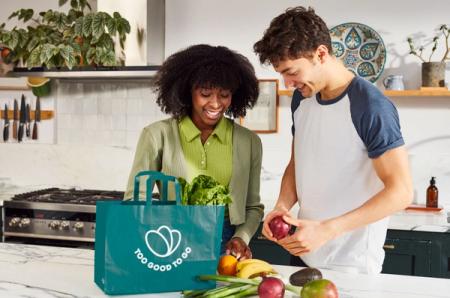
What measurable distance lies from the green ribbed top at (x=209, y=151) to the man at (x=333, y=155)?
23 centimetres

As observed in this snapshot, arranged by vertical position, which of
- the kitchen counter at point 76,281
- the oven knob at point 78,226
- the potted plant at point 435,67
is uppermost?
the potted plant at point 435,67

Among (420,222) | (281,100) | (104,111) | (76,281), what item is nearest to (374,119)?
(76,281)

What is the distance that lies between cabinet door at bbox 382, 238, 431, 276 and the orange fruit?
59.0 inches

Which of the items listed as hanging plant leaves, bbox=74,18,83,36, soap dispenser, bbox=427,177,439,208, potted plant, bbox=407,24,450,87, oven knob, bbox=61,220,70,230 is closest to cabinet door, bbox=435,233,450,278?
soap dispenser, bbox=427,177,439,208

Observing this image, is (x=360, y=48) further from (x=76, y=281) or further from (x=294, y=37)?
(x=76, y=281)

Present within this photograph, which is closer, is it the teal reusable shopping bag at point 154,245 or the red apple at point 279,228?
the teal reusable shopping bag at point 154,245

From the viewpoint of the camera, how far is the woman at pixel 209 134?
206cm

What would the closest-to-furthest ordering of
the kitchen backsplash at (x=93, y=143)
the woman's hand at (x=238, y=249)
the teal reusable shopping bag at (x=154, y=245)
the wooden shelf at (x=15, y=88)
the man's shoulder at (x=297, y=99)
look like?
the teal reusable shopping bag at (x=154, y=245)
the woman's hand at (x=238, y=249)
the man's shoulder at (x=297, y=99)
the kitchen backsplash at (x=93, y=143)
the wooden shelf at (x=15, y=88)

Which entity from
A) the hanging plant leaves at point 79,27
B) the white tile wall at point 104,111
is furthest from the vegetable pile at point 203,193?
the white tile wall at point 104,111

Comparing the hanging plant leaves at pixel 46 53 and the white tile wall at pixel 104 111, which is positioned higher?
the hanging plant leaves at pixel 46 53

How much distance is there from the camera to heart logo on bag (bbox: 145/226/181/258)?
1505mm

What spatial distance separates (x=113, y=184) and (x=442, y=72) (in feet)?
7.24

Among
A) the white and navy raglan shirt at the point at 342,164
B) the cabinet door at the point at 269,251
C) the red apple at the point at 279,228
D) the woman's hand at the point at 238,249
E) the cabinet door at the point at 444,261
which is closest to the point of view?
the red apple at the point at 279,228

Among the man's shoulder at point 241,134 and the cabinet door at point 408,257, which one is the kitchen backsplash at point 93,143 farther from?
the man's shoulder at point 241,134
